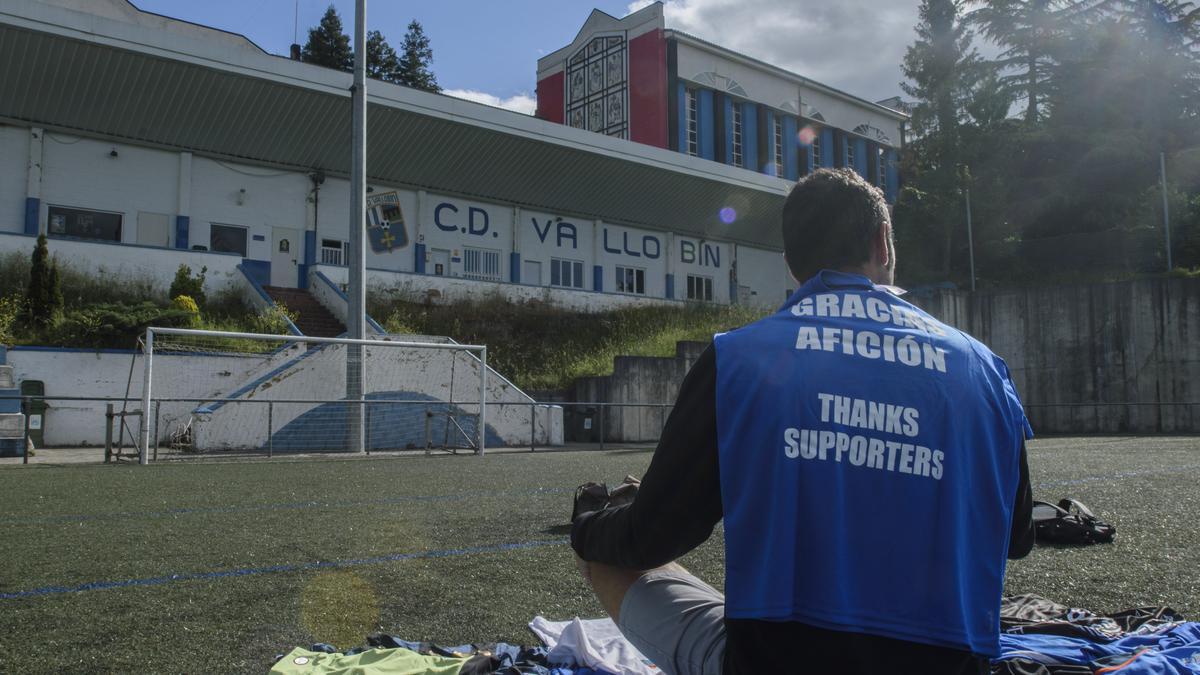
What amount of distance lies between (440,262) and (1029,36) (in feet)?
79.7

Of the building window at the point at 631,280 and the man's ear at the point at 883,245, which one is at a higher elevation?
the building window at the point at 631,280

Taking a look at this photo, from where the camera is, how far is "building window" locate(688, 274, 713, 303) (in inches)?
1302

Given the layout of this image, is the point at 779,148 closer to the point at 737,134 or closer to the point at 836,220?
the point at 737,134

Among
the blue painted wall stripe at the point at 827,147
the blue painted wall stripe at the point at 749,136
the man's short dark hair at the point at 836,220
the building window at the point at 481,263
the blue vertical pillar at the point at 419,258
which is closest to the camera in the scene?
the man's short dark hair at the point at 836,220

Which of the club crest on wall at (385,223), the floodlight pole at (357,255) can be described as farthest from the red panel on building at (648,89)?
the floodlight pole at (357,255)

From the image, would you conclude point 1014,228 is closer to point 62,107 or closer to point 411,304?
point 411,304

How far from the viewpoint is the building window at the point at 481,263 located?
27422 millimetres

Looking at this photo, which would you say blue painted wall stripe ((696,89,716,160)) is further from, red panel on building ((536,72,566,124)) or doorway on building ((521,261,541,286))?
doorway on building ((521,261,541,286))

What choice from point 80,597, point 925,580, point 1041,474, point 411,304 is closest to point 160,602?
point 80,597

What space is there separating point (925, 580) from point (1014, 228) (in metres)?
33.1

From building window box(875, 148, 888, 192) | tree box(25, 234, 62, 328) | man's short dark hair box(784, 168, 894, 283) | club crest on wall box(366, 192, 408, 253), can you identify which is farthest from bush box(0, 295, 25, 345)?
building window box(875, 148, 888, 192)

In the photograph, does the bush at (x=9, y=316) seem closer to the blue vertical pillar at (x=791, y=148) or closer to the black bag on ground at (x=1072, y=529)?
the black bag on ground at (x=1072, y=529)

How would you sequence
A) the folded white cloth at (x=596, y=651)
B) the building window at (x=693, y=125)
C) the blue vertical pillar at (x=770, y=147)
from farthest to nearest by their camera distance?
the blue vertical pillar at (x=770, y=147) < the building window at (x=693, y=125) < the folded white cloth at (x=596, y=651)

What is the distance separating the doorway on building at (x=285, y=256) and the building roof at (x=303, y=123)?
6.67 ft
